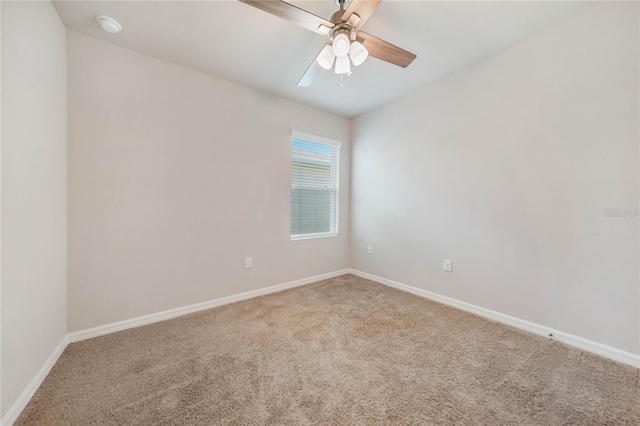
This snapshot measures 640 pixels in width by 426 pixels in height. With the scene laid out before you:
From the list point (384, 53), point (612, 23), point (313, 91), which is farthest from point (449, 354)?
point (313, 91)

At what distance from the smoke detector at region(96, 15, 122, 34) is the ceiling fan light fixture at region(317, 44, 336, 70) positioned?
1537 millimetres

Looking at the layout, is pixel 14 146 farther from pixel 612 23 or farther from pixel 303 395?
pixel 612 23

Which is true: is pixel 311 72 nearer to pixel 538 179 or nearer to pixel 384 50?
pixel 384 50

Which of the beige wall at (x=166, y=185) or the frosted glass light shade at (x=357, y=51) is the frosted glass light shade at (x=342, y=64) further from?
the beige wall at (x=166, y=185)

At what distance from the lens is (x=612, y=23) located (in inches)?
63.7

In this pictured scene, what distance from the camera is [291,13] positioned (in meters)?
1.35

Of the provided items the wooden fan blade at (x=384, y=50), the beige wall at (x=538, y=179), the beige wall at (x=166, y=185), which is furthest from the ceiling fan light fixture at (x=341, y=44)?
the beige wall at (x=538, y=179)

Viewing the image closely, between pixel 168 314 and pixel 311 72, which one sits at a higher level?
pixel 311 72

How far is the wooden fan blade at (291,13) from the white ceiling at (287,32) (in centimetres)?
30

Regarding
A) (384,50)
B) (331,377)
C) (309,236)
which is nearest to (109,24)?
(384,50)

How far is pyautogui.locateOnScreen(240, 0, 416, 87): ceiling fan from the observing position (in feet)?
4.27

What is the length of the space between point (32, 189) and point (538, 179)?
351 centimetres

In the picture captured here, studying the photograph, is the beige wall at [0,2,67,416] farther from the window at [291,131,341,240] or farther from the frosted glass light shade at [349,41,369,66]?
the window at [291,131,341,240]

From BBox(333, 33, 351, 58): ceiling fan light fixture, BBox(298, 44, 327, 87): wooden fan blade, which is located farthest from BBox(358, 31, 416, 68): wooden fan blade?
BBox(298, 44, 327, 87): wooden fan blade
